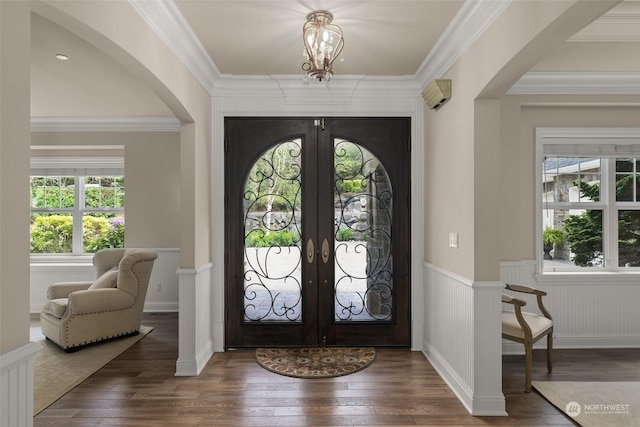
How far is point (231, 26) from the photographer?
2.80 metres

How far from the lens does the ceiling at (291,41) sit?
256cm

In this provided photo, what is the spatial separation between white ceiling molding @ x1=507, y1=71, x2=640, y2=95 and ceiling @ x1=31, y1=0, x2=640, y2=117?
0.38 feet

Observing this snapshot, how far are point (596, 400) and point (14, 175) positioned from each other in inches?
148

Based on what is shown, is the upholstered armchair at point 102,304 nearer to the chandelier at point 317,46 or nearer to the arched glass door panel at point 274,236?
the arched glass door panel at point 274,236

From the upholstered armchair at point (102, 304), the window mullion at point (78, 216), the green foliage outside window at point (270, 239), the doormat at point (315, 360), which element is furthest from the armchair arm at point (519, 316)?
the window mullion at point (78, 216)

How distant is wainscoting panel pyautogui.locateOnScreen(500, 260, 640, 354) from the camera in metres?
3.93

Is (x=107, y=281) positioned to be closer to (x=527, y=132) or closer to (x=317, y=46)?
(x=317, y=46)

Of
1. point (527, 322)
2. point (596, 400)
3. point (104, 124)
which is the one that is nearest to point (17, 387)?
point (527, 322)

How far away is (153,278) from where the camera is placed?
551cm

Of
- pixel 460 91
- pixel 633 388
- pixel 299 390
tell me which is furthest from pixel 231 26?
pixel 633 388

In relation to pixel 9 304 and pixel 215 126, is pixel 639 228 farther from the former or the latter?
pixel 9 304

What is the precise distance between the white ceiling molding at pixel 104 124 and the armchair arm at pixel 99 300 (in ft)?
7.85

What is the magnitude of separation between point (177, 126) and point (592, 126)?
5058mm

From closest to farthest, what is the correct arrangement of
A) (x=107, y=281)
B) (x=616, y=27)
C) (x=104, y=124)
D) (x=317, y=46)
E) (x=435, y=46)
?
(x=317, y=46) → (x=616, y=27) → (x=435, y=46) → (x=107, y=281) → (x=104, y=124)
